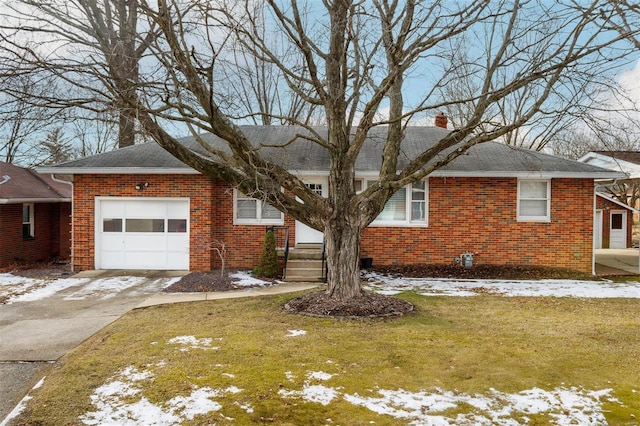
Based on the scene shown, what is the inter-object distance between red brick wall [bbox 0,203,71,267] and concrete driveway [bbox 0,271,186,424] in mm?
3809

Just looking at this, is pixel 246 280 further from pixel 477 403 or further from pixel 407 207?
pixel 477 403

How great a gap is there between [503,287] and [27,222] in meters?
15.5

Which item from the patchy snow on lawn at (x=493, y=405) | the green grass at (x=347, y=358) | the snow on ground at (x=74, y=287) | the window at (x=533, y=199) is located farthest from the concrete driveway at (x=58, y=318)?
the window at (x=533, y=199)

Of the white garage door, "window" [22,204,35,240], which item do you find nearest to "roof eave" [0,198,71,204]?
"window" [22,204,35,240]

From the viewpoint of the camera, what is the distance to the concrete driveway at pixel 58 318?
5.71 meters

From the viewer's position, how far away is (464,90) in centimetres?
A: 2275

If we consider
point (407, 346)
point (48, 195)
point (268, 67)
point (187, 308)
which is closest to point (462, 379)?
point (407, 346)

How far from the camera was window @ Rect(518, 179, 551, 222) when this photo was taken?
46.0 feet

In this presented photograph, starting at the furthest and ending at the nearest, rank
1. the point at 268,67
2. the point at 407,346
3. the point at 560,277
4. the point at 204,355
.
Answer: the point at 268,67 → the point at 560,277 → the point at 407,346 → the point at 204,355

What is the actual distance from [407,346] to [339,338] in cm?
100

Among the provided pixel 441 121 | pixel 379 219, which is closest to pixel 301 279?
pixel 379 219

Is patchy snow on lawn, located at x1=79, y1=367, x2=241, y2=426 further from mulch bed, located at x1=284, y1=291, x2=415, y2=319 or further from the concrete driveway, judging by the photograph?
mulch bed, located at x1=284, y1=291, x2=415, y2=319

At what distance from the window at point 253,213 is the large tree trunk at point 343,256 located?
566cm

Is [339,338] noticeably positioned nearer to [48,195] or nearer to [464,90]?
[48,195]
